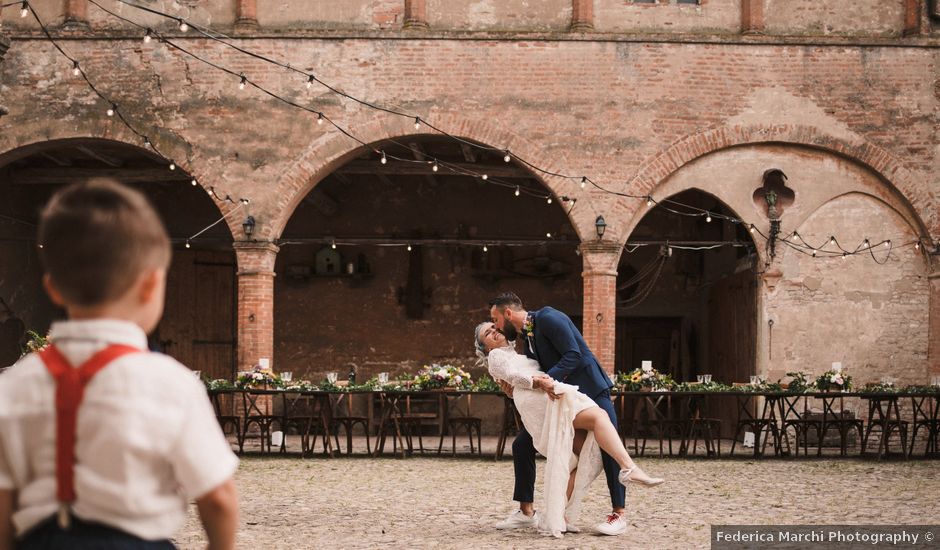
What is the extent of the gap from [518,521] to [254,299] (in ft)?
A: 30.4

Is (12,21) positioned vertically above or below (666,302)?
above

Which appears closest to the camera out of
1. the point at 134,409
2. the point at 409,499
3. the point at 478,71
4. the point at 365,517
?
the point at 134,409

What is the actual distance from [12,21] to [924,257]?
529 inches

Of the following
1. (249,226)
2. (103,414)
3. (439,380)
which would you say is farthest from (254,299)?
(103,414)

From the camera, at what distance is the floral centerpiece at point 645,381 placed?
1337 cm

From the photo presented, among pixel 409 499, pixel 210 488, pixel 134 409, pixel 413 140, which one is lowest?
pixel 409 499

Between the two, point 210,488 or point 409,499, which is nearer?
point 210,488

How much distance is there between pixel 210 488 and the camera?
206cm

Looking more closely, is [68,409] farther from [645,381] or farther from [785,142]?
[785,142]

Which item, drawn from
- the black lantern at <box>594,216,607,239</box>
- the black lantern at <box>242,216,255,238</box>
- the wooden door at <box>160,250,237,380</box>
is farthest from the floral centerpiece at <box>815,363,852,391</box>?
the wooden door at <box>160,250,237,380</box>

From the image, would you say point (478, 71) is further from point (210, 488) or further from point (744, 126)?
point (210, 488)

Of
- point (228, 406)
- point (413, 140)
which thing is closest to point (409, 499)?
point (413, 140)

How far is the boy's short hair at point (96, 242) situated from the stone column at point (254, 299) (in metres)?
13.8

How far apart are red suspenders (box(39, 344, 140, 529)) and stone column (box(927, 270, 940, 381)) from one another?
15.3 metres
